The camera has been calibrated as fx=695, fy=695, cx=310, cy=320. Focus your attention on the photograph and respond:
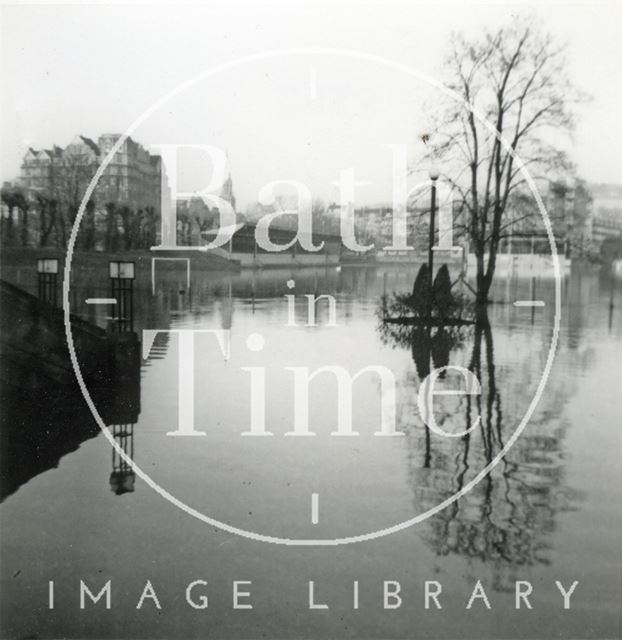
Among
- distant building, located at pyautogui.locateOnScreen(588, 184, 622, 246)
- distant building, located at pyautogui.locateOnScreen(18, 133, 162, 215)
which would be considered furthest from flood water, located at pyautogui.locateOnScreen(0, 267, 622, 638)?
distant building, located at pyautogui.locateOnScreen(18, 133, 162, 215)

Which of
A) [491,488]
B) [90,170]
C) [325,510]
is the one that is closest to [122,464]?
[325,510]

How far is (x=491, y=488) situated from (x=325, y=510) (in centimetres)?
156

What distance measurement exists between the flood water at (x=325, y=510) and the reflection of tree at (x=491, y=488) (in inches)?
0.8

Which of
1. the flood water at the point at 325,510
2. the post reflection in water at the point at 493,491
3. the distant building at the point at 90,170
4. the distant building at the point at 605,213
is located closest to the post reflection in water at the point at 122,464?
the flood water at the point at 325,510

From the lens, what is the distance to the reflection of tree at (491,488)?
511cm

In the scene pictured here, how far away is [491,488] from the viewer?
627cm

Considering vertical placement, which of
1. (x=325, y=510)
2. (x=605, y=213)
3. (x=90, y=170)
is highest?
(x=90, y=170)

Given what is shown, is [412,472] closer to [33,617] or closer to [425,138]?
[33,617]

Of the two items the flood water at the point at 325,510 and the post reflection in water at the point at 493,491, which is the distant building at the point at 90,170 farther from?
the post reflection in water at the point at 493,491

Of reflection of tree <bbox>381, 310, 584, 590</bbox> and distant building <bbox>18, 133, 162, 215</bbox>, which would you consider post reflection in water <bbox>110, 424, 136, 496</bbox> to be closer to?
reflection of tree <bbox>381, 310, 584, 590</bbox>

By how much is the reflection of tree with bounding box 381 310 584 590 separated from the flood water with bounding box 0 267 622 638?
20 millimetres

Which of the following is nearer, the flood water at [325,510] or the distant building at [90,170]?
the flood water at [325,510]

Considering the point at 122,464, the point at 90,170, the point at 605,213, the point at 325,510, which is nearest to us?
the point at 325,510

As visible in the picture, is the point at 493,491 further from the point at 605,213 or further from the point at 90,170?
the point at 90,170
